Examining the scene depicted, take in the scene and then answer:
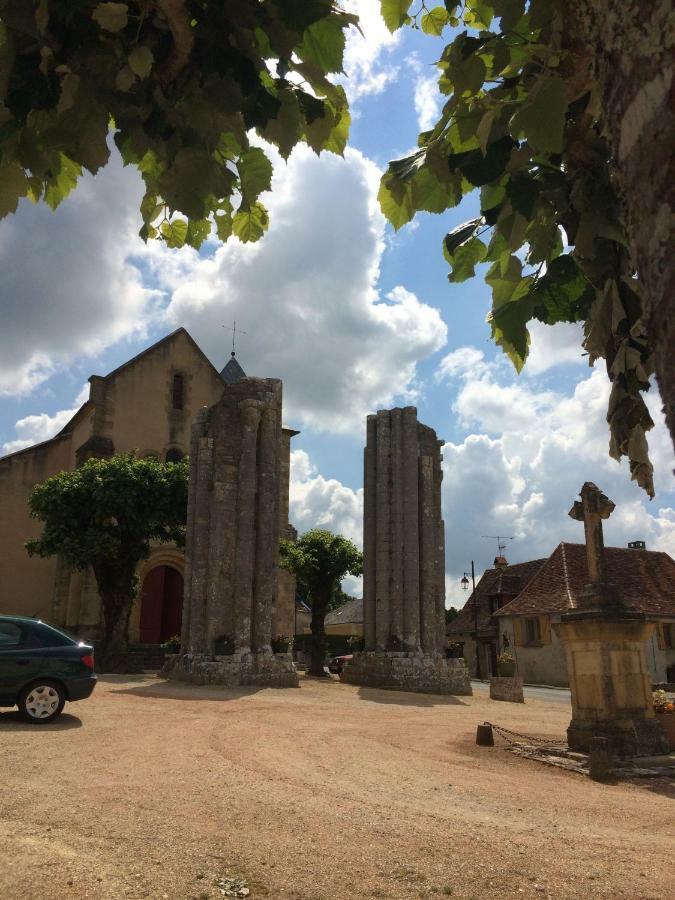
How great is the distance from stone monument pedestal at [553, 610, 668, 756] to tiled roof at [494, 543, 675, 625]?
23.6 m

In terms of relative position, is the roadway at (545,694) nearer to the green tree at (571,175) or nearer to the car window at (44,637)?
the car window at (44,637)

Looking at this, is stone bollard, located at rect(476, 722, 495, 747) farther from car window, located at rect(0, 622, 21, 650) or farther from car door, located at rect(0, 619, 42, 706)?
car window, located at rect(0, 622, 21, 650)

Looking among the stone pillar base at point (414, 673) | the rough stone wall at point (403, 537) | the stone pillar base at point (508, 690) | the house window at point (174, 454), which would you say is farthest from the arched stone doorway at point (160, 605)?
the stone pillar base at point (508, 690)

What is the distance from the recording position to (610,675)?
916 cm

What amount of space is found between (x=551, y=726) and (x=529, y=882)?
9231mm

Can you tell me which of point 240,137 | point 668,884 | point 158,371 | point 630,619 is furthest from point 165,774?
point 158,371

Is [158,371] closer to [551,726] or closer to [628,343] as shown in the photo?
[551,726]

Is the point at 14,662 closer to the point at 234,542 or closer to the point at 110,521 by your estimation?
the point at 234,542

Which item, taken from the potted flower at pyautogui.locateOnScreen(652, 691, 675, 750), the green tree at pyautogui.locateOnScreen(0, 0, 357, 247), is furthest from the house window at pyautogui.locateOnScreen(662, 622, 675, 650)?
the green tree at pyautogui.locateOnScreen(0, 0, 357, 247)

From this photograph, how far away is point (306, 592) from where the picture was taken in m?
24.6

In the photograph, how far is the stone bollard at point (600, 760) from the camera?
748 centimetres

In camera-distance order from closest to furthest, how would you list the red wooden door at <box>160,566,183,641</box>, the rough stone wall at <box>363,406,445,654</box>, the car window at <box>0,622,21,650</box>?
the car window at <box>0,622,21,650</box>
the rough stone wall at <box>363,406,445,654</box>
the red wooden door at <box>160,566,183,641</box>

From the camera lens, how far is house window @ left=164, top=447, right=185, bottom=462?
1141 inches

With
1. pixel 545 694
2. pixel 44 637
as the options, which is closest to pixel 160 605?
pixel 545 694
